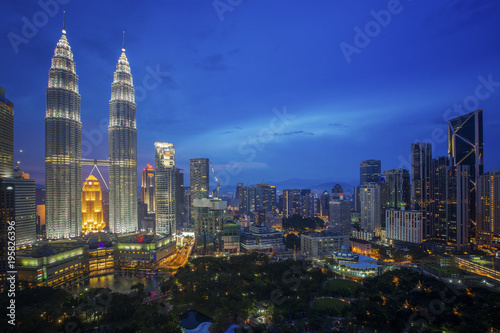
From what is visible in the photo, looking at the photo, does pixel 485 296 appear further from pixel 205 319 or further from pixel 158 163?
pixel 158 163

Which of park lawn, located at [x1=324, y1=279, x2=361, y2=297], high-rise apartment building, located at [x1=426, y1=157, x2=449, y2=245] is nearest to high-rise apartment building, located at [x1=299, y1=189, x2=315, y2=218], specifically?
high-rise apartment building, located at [x1=426, y1=157, x2=449, y2=245]

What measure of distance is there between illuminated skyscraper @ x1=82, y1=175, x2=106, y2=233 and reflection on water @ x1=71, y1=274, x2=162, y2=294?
2605 centimetres

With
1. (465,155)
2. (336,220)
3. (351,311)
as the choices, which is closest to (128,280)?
(351,311)

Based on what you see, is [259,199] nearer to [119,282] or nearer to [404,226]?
[404,226]

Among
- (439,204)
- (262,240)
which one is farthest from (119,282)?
(439,204)

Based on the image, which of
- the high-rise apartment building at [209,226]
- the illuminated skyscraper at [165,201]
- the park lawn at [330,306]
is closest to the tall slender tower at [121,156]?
the illuminated skyscraper at [165,201]

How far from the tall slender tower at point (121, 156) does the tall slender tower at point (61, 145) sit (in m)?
7.21

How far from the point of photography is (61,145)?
42344 millimetres

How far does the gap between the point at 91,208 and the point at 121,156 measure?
38.4 feet

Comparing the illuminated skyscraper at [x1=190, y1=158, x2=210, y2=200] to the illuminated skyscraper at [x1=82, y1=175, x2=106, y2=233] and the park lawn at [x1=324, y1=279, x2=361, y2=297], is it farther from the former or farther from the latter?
the park lawn at [x1=324, y1=279, x2=361, y2=297]

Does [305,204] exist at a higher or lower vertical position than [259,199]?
lower

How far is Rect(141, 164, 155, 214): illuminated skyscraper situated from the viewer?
79713 mm

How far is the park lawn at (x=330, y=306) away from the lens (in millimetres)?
17734

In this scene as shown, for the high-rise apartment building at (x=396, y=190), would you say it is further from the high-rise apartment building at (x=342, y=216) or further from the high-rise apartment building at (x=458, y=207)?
the high-rise apartment building at (x=458, y=207)
